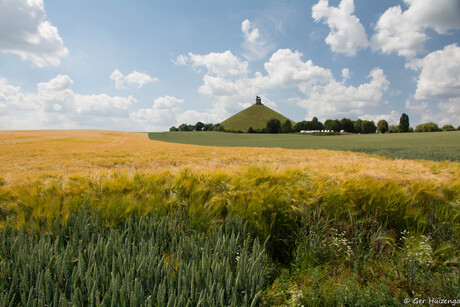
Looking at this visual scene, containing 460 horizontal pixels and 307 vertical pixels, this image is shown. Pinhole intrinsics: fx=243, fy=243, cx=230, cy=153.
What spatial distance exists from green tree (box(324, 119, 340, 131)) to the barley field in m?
83.8

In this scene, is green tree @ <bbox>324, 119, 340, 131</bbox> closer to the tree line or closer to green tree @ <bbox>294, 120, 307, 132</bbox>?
the tree line

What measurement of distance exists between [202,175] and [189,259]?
149 cm

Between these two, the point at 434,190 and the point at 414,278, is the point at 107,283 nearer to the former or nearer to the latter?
the point at 414,278

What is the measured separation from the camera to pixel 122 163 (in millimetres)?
9625

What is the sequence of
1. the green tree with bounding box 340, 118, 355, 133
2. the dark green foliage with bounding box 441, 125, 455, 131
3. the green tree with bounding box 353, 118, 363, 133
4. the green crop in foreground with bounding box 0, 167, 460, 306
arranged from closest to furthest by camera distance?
the green crop in foreground with bounding box 0, 167, 460, 306 → the dark green foliage with bounding box 441, 125, 455, 131 → the green tree with bounding box 340, 118, 355, 133 → the green tree with bounding box 353, 118, 363, 133

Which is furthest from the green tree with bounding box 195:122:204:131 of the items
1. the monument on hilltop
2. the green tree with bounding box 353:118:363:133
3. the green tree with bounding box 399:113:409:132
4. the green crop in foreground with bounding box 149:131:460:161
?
the green tree with bounding box 399:113:409:132

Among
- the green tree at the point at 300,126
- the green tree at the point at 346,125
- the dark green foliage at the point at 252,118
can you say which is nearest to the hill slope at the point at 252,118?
the dark green foliage at the point at 252,118

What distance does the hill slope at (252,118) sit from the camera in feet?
400

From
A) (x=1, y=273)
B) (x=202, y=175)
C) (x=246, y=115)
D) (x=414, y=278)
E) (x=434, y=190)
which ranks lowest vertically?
(x=414, y=278)

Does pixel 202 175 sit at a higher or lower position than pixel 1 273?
higher

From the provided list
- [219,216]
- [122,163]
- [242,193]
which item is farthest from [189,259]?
[122,163]

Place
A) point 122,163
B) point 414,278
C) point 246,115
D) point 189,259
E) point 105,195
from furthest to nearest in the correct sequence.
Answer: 1. point 246,115
2. point 122,163
3. point 105,195
4. point 414,278
5. point 189,259

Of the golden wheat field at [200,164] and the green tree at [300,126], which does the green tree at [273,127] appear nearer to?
the green tree at [300,126]

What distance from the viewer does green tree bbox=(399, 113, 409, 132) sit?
237ft
